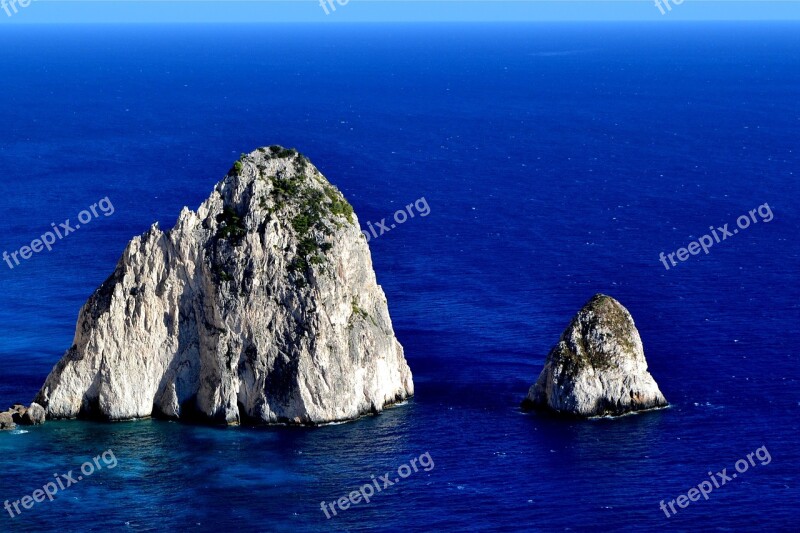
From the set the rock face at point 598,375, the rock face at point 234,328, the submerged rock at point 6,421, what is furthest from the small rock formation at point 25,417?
the rock face at point 598,375

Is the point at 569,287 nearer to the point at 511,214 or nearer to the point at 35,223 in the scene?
the point at 511,214

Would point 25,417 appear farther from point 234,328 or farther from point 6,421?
point 234,328

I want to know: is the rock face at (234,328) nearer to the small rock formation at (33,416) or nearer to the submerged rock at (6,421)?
the small rock formation at (33,416)

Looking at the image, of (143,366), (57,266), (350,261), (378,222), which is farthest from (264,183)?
(378,222)

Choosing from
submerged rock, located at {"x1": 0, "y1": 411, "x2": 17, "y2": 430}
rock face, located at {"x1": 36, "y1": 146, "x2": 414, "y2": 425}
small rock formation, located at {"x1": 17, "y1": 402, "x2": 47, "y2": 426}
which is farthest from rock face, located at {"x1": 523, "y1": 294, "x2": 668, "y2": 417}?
submerged rock, located at {"x1": 0, "y1": 411, "x2": 17, "y2": 430}

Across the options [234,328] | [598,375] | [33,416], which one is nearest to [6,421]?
[33,416]

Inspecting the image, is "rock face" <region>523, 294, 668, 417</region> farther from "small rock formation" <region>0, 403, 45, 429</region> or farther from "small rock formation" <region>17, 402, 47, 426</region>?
"small rock formation" <region>0, 403, 45, 429</region>
